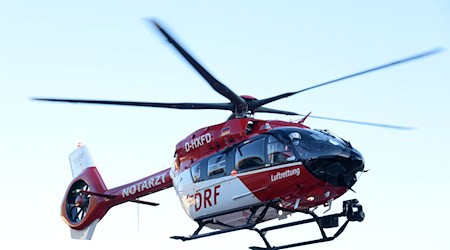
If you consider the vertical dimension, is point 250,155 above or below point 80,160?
below

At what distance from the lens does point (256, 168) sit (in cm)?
1642

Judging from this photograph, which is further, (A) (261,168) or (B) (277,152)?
(A) (261,168)

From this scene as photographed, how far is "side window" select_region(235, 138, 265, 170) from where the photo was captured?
16422 mm

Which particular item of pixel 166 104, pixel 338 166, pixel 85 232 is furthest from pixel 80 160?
pixel 338 166

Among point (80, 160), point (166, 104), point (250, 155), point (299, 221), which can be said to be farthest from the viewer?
point (80, 160)

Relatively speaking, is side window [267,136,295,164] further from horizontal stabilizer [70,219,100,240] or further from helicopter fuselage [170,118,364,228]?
horizontal stabilizer [70,219,100,240]

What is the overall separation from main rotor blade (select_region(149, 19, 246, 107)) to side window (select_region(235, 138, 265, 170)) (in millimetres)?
1358

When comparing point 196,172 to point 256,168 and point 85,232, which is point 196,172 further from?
point 85,232

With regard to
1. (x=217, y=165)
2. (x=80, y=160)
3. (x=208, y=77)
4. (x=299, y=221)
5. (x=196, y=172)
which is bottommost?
(x=299, y=221)

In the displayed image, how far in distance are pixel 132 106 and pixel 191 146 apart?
2059 mm

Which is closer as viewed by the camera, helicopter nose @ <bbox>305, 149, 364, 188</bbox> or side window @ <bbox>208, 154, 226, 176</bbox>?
helicopter nose @ <bbox>305, 149, 364, 188</bbox>

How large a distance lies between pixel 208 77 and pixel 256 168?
237 cm

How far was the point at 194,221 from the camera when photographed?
18.3 meters

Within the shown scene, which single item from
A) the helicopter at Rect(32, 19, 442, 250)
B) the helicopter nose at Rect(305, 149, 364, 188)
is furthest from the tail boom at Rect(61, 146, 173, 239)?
the helicopter nose at Rect(305, 149, 364, 188)
